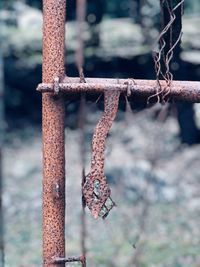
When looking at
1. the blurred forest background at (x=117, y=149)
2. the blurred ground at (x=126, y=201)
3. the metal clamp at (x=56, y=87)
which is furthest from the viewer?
the blurred forest background at (x=117, y=149)

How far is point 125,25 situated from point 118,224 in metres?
4.04

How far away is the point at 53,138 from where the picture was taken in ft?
4.72

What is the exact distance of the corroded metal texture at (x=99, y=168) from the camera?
1.42 m

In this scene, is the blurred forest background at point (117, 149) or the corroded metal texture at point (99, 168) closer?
the corroded metal texture at point (99, 168)

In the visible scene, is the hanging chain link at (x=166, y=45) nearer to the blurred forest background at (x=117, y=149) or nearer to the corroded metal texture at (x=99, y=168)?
the corroded metal texture at (x=99, y=168)

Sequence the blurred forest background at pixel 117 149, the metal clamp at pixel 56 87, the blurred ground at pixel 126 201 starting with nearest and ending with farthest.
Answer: the metal clamp at pixel 56 87, the blurred ground at pixel 126 201, the blurred forest background at pixel 117 149

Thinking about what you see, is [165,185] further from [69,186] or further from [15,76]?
[15,76]


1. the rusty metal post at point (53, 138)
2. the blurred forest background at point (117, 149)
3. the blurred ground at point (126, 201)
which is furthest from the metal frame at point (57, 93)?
the blurred forest background at point (117, 149)

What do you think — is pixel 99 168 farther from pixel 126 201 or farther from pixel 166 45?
pixel 126 201

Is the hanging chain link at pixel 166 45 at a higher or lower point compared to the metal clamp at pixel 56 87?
higher

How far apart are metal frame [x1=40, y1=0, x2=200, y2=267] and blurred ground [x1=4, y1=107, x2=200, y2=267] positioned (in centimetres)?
146

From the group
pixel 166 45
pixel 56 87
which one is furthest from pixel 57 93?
pixel 166 45

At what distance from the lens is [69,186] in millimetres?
5094

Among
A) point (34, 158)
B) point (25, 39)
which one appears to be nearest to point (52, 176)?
point (34, 158)
